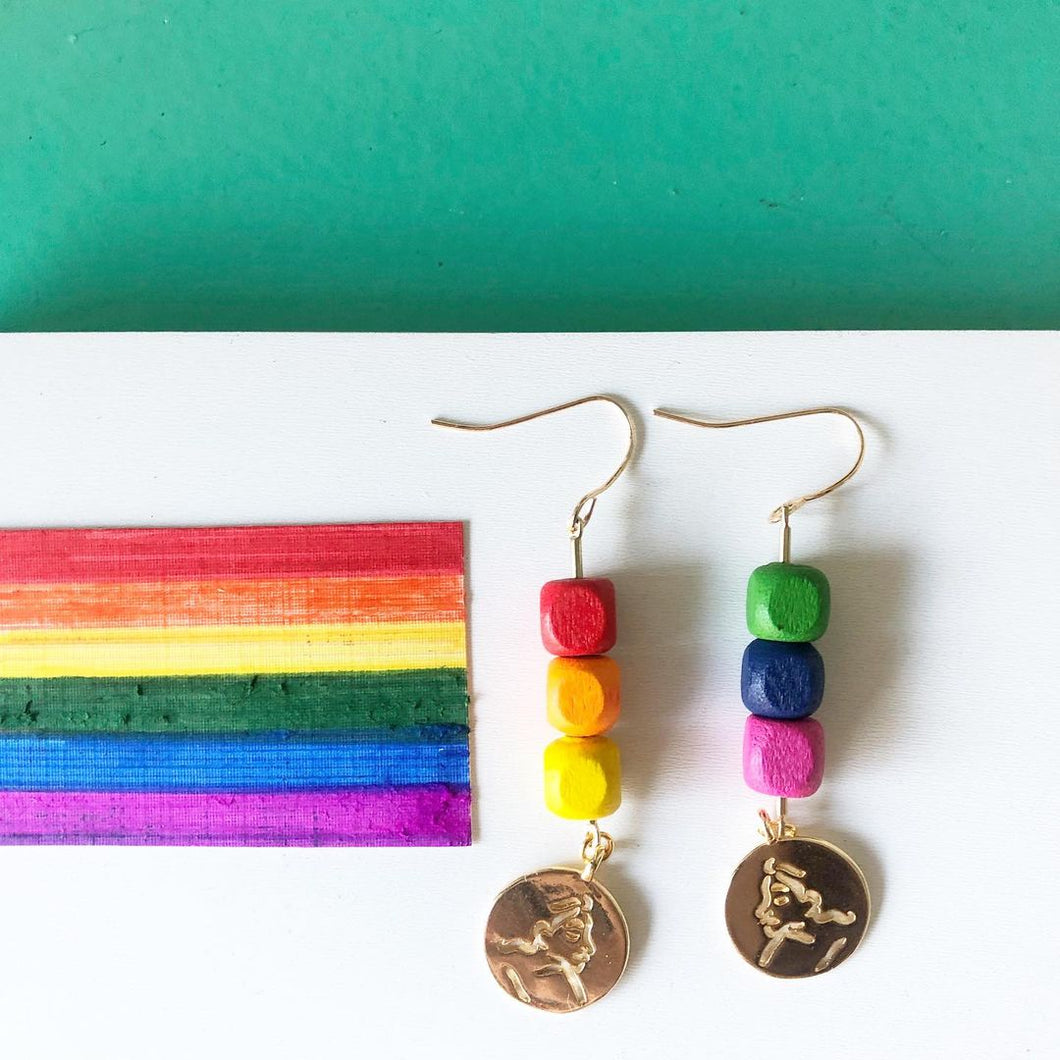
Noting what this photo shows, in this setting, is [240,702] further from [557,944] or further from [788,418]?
[788,418]

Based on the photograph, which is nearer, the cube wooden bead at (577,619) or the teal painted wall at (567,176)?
the cube wooden bead at (577,619)

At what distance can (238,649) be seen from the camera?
707 millimetres

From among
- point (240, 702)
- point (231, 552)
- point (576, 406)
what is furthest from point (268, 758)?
point (576, 406)

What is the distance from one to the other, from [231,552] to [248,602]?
1.7 inches

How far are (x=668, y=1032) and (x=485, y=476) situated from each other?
0.47 metres

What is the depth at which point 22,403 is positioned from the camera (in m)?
0.71

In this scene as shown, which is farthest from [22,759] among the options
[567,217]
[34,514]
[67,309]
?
[567,217]

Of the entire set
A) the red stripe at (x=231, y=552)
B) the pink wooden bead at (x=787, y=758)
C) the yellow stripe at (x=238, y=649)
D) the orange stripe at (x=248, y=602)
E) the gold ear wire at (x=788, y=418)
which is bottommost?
the pink wooden bead at (x=787, y=758)

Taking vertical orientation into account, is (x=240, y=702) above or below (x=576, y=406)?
below

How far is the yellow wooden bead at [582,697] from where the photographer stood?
0.66 m

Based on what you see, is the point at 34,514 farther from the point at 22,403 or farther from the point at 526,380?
the point at 526,380

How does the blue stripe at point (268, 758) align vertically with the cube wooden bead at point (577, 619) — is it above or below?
below

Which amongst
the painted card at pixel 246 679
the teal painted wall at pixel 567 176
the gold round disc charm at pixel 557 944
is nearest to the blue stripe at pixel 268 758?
the painted card at pixel 246 679

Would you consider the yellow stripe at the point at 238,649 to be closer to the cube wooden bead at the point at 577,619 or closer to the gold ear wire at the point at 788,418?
the cube wooden bead at the point at 577,619
